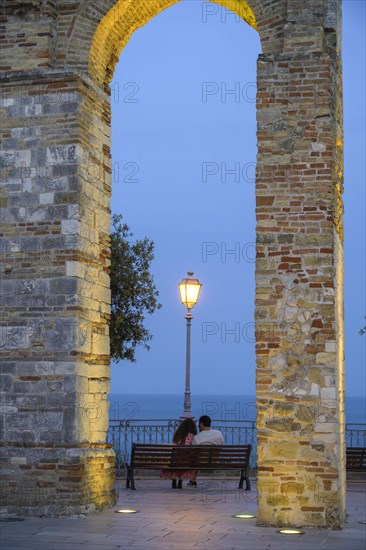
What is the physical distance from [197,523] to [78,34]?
20.6ft

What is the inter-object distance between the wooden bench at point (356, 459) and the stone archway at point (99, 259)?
339 cm

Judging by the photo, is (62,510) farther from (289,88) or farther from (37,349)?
(289,88)

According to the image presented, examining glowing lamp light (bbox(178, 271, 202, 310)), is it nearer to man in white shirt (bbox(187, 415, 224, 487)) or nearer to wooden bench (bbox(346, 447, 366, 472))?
man in white shirt (bbox(187, 415, 224, 487))

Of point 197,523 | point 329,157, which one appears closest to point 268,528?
point 197,523

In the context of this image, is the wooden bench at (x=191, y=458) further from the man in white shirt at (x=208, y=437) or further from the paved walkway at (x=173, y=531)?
the paved walkway at (x=173, y=531)

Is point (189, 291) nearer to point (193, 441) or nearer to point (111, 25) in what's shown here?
point (193, 441)

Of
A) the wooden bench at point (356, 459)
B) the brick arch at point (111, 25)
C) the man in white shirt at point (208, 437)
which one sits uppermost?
the brick arch at point (111, 25)

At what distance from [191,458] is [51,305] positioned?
395cm

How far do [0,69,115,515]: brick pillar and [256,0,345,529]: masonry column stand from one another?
89.0 inches

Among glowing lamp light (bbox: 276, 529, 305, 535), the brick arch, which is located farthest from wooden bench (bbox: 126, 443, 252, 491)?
the brick arch

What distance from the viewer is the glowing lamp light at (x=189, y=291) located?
651 inches

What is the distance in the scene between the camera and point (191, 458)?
573 inches

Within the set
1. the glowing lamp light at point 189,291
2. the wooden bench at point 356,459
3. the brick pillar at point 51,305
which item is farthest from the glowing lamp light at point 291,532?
the glowing lamp light at point 189,291

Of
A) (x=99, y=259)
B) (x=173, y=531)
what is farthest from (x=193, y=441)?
(x=173, y=531)
